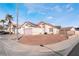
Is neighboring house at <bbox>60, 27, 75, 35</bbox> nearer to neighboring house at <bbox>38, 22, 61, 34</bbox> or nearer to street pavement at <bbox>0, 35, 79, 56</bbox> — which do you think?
neighboring house at <bbox>38, 22, 61, 34</bbox>

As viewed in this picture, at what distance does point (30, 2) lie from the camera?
8.55m

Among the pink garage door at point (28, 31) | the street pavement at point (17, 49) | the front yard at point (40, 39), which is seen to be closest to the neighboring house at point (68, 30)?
the front yard at point (40, 39)

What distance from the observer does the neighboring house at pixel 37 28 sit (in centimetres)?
865

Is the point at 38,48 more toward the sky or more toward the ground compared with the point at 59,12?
more toward the ground

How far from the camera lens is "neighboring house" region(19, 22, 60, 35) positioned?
865cm

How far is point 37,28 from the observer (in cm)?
869

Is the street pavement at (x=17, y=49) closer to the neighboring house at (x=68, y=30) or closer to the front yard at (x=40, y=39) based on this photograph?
the front yard at (x=40, y=39)

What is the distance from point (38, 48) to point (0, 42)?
679 mm

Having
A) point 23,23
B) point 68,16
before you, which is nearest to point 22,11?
point 23,23

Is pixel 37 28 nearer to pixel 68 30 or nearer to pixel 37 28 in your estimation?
pixel 37 28

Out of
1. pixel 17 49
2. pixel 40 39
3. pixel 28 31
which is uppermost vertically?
pixel 28 31

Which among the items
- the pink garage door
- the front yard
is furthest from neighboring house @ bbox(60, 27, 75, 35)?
the pink garage door

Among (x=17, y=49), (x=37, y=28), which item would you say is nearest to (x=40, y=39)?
(x=37, y=28)

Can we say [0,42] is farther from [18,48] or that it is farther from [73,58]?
[73,58]
